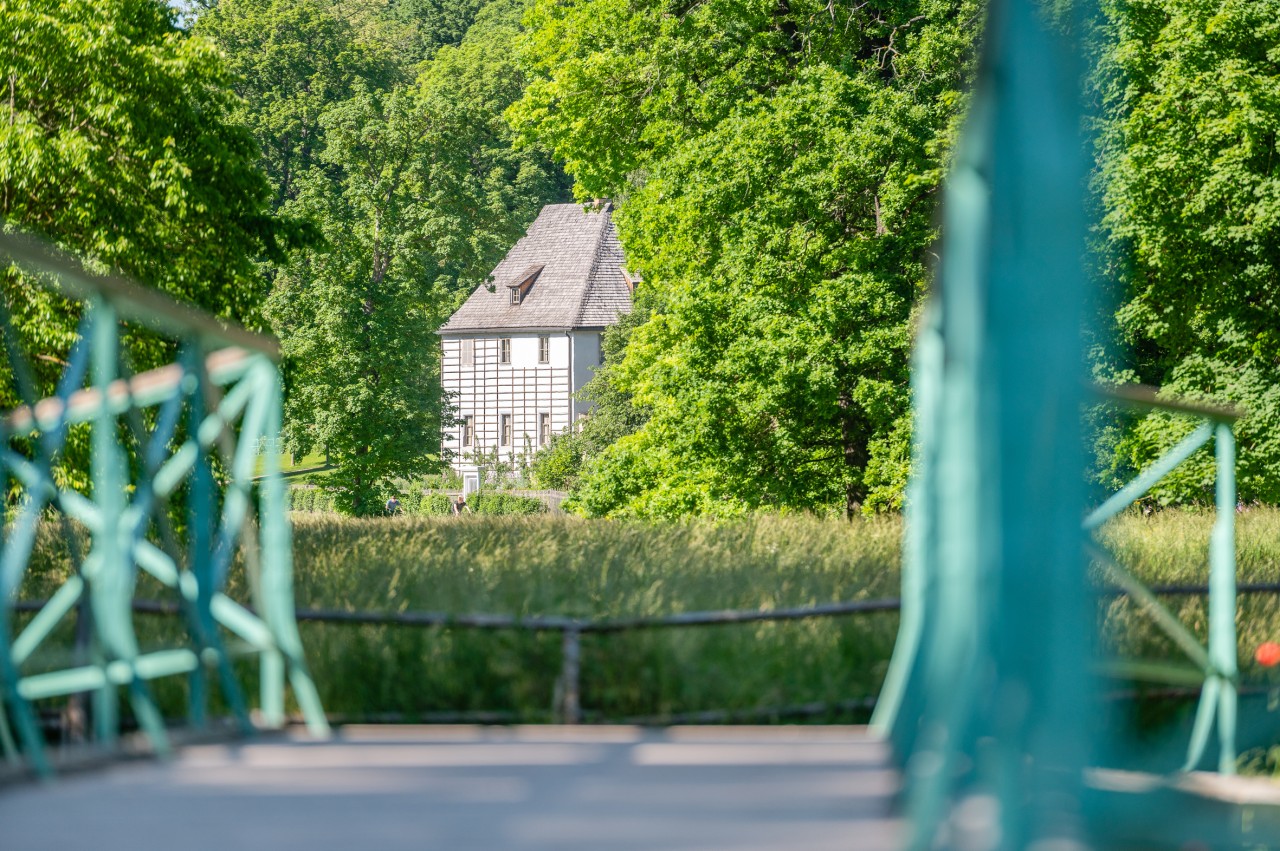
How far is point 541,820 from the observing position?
345 cm

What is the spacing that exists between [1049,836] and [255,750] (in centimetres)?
286

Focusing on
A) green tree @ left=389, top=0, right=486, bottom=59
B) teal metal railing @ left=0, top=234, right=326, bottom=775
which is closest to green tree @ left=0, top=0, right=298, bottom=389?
teal metal railing @ left=0, top=234, right=326, bottom=775

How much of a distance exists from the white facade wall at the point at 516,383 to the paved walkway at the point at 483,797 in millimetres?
51077

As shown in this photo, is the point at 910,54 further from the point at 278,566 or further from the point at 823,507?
the point at 278,566

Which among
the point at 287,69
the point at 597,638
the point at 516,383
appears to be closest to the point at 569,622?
the point at 597,638

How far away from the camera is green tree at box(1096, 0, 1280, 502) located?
1989cm

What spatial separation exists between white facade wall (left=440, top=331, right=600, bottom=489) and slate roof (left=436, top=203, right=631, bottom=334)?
64 centimetres

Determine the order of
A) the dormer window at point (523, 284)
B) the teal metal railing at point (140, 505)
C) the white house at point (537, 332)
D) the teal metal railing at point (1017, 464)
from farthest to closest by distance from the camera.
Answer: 1. the dormer window at point (523, 284)
2. the white house at point (537, 332)
3. the teal metal railing at point (140, 505)
4. the teal metal railing at point (1017, 464)

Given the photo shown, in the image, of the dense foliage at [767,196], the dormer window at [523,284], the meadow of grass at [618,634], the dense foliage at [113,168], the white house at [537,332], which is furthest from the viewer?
the dormer window at [523,284]

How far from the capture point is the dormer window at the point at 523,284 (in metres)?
58.4

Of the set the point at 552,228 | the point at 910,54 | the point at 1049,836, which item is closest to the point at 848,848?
the point at 1049,836

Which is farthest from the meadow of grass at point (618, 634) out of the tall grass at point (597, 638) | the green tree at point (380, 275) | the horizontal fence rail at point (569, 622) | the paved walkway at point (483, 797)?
the green tree at point (380, 275)

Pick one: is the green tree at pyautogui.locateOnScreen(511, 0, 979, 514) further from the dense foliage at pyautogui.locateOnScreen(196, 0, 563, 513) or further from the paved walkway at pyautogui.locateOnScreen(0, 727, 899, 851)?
the paved walkway at pyautogui.locateOnScreen(0, 727, 899, 851)

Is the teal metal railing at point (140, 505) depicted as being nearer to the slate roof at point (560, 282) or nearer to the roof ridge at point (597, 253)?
the slate roof at point (560, 282)
